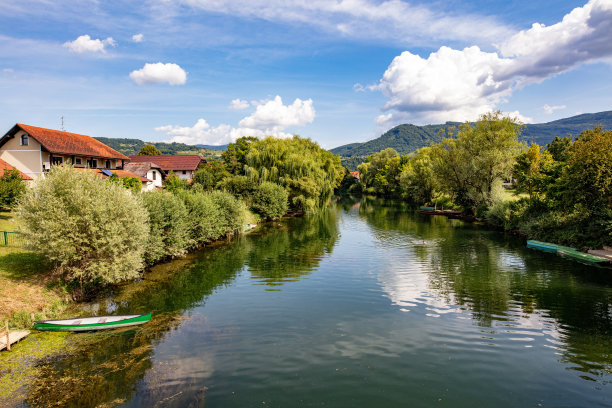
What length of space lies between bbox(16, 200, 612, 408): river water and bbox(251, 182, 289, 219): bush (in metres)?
24.9

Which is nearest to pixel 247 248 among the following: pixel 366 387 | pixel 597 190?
pixel 366 387

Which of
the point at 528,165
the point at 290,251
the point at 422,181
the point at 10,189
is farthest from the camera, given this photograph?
the point at 422,181

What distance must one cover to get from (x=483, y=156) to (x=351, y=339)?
50.2 meters

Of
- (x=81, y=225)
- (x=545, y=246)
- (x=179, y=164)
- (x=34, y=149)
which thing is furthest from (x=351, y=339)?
(x=179, y=164)

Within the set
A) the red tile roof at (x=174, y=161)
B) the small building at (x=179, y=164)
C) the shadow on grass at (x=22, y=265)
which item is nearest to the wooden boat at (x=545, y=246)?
the shadow on grass at (x=22, y=265)

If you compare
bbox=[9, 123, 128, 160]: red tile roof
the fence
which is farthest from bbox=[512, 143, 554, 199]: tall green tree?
bbox=[9, 123, 128, 160]: red tile roof

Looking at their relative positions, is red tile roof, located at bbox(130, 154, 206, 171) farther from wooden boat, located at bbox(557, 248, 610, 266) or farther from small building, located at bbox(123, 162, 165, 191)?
wooden boat, located at bbox(557, 248, 610, 266)

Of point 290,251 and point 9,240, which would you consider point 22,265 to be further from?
point 290,251

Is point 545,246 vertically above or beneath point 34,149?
beneath

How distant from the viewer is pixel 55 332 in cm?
1716

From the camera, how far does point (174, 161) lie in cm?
8344

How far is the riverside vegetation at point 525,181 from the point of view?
3203cm

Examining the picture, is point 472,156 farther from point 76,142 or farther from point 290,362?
point 76,142

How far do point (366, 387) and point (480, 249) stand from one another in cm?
2998
